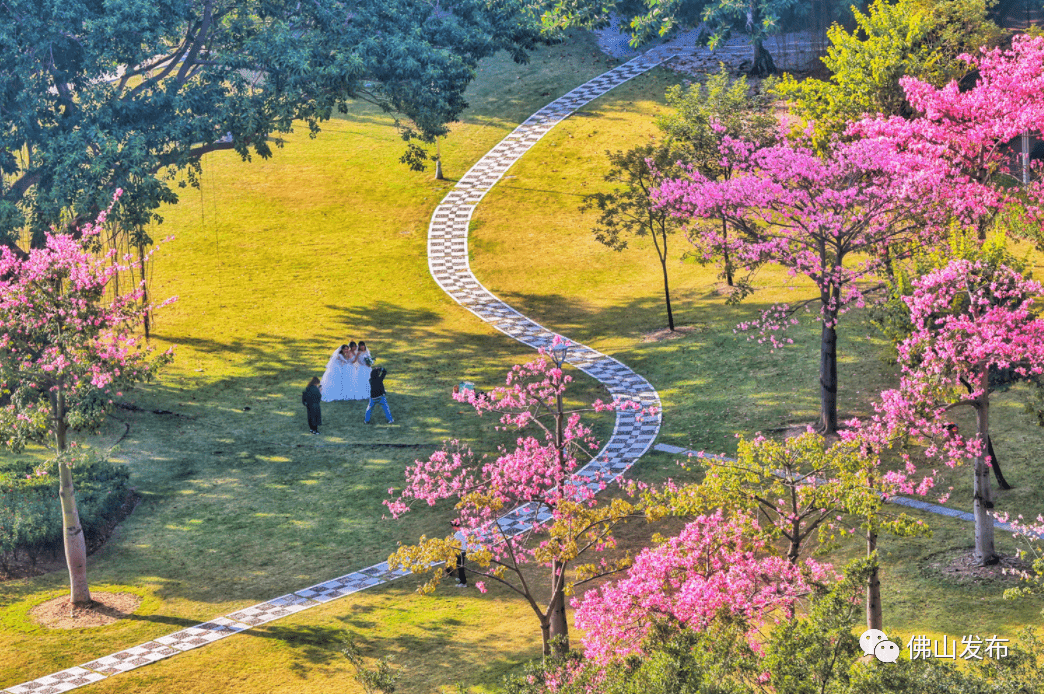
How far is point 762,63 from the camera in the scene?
52844 mm

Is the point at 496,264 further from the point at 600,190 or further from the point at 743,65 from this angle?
the point at 743,65

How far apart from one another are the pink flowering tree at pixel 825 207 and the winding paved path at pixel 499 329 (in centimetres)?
574

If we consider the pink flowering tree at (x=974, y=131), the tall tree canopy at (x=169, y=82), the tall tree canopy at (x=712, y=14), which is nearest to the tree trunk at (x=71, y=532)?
the tall tree canopy at (x=169, y=82)

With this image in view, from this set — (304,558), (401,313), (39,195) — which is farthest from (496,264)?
(304,558)

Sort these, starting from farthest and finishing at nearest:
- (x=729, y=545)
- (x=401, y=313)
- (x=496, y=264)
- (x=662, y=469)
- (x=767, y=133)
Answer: (x=496, y=264)
(x=401, y=313)
(x=767, y=133)
(x=662, y=469)
(x=729, y=545)

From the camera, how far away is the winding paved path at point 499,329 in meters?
21.6

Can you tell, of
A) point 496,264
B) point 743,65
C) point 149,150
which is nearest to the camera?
point 149,150

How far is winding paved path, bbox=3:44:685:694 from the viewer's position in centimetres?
2159

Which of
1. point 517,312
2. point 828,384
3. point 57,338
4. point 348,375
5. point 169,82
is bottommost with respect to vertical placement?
point 348,375

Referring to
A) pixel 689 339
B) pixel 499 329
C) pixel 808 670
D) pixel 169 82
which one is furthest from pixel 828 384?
pixel 169 82

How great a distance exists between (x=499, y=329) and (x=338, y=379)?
6.71 metres

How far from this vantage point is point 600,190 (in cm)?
4791

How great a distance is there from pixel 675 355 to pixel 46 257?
19047 mm

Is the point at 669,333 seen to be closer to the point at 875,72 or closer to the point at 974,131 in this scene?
the point at 875,72
